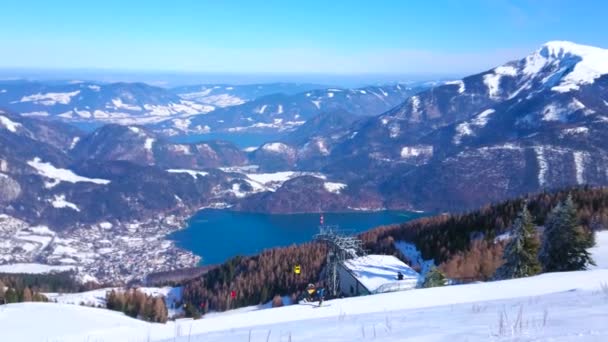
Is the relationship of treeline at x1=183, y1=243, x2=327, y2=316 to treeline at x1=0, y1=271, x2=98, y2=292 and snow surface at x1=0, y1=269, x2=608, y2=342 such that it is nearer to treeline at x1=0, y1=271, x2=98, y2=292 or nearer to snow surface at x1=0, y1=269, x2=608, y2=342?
treeline at x1=0, y1=271, x2=98, y2=292

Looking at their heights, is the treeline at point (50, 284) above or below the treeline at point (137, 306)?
below

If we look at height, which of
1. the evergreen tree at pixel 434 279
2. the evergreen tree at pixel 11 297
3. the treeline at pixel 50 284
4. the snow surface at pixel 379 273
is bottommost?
the treeline at pixel 50 284

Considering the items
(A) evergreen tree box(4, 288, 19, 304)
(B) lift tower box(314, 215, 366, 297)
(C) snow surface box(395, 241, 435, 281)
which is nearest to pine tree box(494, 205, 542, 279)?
(B) lift tower box(314, 215, 366, 297)

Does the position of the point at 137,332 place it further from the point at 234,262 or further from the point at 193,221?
the point at 193,221

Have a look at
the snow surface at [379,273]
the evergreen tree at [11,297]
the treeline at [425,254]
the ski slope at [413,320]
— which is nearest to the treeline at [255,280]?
the treeline at [425,254]

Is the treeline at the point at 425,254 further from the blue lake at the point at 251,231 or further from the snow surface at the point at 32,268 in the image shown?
the snow surface at the point at 32,268

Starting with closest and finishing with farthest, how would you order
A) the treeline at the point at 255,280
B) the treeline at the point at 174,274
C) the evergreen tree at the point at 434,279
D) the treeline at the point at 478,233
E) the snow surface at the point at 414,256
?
1. the evergreen tree at the point at 434,279
2. the treeline at the point at 478,233
3. the snow surface at the point at 414,256
4. the treeline at the point at 255,280
5. the treeline at the point at 174,274
